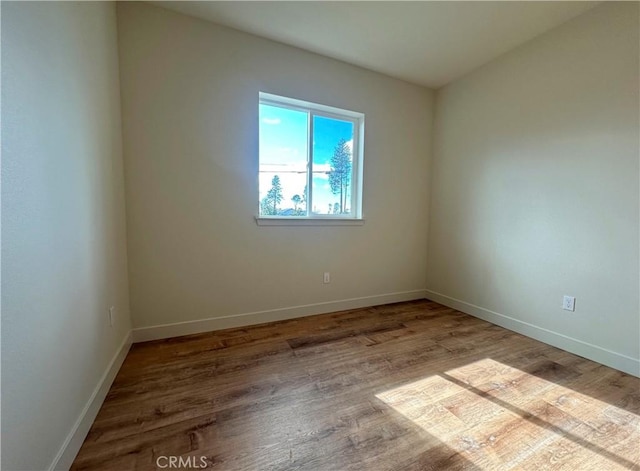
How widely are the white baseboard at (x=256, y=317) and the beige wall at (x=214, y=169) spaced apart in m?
0.04

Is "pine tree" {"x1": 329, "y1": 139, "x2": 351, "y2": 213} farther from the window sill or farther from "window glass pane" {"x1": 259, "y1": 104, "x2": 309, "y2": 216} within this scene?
"window glass pane" {"x1": 259, "y1": 104, "x2": 309, "y2": 216}

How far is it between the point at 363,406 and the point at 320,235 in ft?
5.40

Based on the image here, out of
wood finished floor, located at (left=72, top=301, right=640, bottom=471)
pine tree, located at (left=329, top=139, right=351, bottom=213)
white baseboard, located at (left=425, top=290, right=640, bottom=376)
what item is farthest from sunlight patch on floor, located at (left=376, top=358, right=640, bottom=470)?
pine tree, located at (left=329, top=139, right=351, bottom=213)

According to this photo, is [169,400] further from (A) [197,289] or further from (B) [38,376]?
(A) [197,289]

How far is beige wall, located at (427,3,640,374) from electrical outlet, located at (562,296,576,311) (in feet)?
0.10

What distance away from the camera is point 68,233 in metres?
1.20

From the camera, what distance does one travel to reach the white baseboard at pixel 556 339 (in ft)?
6.23

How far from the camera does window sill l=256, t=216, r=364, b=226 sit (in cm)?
254

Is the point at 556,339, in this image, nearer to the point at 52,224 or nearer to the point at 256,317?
the point at 256,317

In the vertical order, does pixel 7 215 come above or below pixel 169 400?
above

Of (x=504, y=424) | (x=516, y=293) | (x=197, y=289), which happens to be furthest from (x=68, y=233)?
(x=516, y=293)

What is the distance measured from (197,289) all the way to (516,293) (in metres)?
2.91

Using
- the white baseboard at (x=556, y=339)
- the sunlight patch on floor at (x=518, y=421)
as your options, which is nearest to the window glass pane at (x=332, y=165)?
the white baseboard at (x=556, y=339)

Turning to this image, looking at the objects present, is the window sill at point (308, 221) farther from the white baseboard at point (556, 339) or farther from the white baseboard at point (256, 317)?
the white baseboard at point (556, 339)
